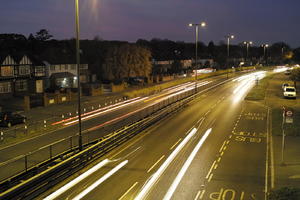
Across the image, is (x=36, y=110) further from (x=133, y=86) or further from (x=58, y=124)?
(x=133, y=86)

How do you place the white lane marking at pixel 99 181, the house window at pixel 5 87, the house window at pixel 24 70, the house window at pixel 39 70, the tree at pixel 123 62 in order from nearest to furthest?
1. the white lane marking at pixel 99 181
2. the house window at pixel 5 87
3. the house window at pixel 24 70
4. the house window at pixel 39 70
5. the tree at pixel 123 62

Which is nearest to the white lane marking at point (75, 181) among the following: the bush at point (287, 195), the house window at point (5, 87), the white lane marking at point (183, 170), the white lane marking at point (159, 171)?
the white lane marking at point (159, 171)

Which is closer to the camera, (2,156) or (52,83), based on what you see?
(2,156)

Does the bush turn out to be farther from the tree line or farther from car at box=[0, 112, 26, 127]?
the tree line

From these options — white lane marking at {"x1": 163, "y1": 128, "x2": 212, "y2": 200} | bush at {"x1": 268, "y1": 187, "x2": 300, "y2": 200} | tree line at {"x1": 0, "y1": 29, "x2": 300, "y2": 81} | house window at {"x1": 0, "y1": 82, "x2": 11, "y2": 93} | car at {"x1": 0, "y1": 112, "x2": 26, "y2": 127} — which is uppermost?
tree line at {"x1": 0, "y1": 29, "x2": 300, "y2": 81}

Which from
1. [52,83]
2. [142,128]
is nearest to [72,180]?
[142,128]

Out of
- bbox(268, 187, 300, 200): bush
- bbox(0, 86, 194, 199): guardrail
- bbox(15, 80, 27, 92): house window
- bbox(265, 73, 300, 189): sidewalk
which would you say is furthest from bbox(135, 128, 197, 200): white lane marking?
bbox(15, 80, 27, 92): house window

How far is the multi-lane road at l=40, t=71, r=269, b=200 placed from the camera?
14.5m

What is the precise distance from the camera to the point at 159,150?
2134cm

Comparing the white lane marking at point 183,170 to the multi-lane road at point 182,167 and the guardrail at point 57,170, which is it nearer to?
the multi-lane road at point 182,167

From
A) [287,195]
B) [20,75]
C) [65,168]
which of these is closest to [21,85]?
[20,75]

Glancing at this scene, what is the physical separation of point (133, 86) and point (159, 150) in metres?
48.4

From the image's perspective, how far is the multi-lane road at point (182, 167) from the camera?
14461mm

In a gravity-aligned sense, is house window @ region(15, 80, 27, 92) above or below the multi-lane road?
above
